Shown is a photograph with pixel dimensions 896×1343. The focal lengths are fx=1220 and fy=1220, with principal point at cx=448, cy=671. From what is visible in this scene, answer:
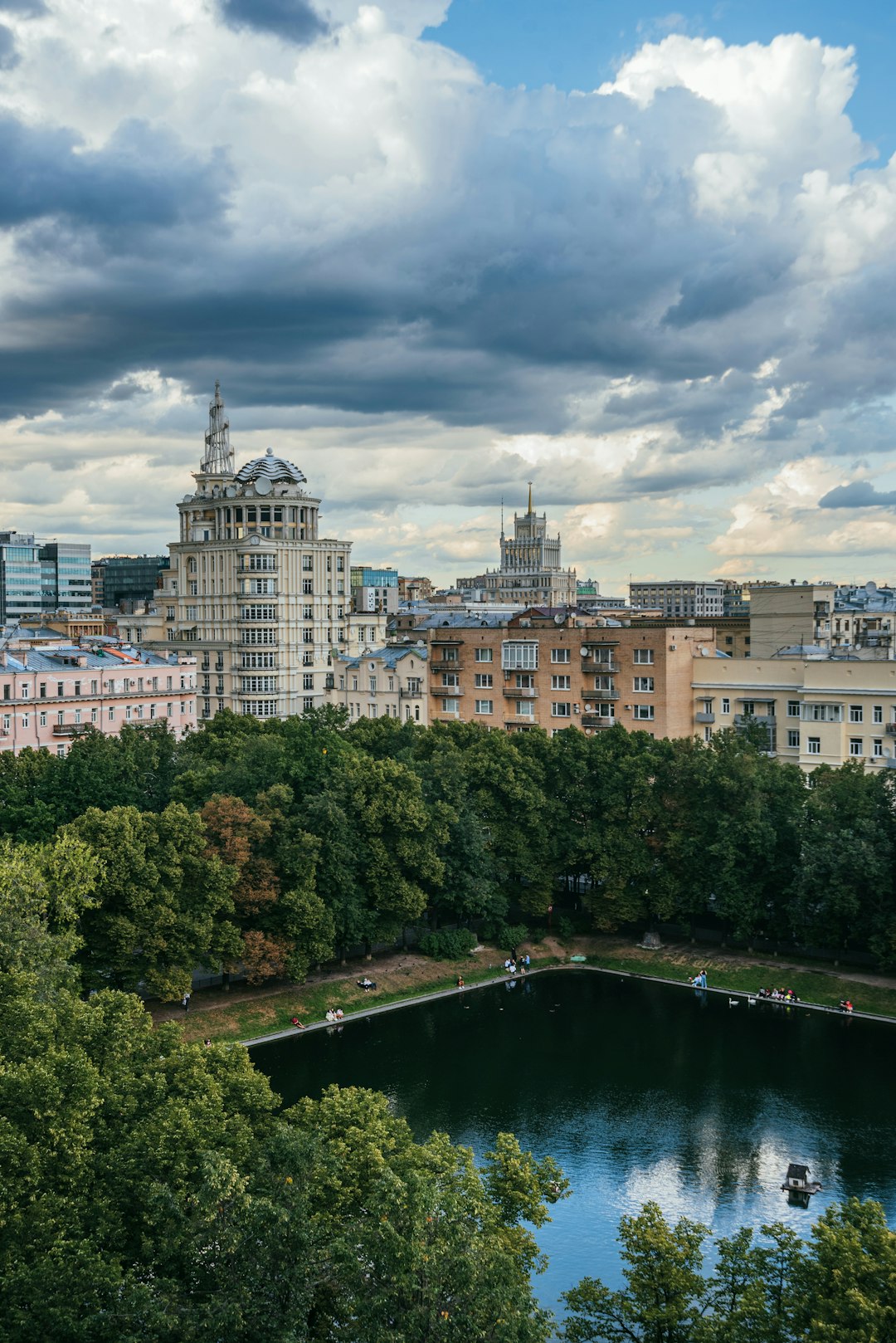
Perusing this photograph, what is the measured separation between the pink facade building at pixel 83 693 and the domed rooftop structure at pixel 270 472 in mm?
33117

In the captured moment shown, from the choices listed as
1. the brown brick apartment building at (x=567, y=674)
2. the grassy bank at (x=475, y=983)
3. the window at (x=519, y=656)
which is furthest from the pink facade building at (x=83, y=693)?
the grassy bank at (x=475, y=983)

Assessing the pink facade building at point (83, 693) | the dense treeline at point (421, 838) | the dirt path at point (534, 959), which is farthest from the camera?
the pink facade building at point (83, 693)

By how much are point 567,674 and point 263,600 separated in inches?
1910

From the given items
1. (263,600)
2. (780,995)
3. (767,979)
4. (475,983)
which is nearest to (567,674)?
(475,983)

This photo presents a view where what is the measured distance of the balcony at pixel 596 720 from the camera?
92.8 metres

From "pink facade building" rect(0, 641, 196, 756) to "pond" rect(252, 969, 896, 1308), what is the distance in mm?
40770

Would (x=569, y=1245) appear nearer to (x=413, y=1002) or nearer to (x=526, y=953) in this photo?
(x=413, y=1002)

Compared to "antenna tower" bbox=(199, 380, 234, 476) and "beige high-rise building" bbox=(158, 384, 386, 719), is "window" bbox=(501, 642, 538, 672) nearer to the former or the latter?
"beige high-rise building" bbox=(158, 384, 386, 719)

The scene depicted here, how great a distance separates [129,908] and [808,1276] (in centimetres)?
3960

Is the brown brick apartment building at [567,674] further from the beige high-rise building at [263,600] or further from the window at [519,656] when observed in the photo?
the beige high-rise building at [263,600]

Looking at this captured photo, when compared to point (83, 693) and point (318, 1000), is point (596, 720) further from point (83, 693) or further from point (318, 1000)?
point (83, 693)

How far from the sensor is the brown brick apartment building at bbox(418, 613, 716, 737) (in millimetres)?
90312

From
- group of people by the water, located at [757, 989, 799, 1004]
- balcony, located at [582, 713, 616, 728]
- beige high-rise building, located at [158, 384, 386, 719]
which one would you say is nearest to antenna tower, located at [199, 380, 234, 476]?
beige high-rise building, located at [158, 384, 386, 719]

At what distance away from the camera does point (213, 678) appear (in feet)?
440
